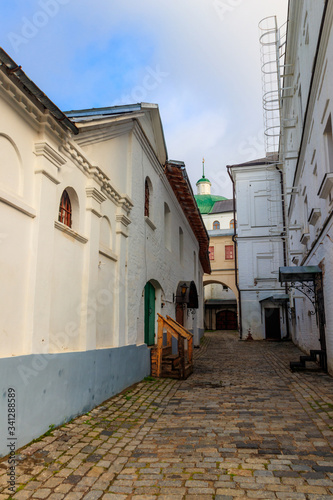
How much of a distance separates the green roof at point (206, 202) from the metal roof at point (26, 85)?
40.7 meters

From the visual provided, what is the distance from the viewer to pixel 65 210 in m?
6.51

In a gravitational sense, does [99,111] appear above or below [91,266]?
above

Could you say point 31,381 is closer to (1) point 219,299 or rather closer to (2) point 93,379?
(2) point 93,379

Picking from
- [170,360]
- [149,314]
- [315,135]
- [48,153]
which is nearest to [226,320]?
[149,314]

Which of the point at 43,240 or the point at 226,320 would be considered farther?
the point at 226,320

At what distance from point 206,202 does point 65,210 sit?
139ft

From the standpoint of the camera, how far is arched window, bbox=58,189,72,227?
6.39m

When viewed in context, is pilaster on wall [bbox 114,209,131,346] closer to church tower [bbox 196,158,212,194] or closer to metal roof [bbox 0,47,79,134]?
metal roof [bbox 0,47,79,134]

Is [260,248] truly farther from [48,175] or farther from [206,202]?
[48,175]

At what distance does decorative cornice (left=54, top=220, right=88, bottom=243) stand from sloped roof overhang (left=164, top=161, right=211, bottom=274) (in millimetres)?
6645

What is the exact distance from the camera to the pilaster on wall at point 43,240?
519cm

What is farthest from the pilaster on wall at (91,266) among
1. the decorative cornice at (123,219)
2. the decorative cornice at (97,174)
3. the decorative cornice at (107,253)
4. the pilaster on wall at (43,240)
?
the pilaster on wall at (43,240)

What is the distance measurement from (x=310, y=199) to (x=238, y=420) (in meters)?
7.77

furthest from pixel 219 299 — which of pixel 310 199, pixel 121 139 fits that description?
pixel 121 139
